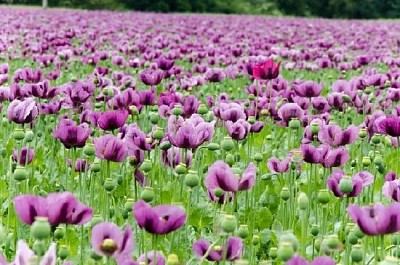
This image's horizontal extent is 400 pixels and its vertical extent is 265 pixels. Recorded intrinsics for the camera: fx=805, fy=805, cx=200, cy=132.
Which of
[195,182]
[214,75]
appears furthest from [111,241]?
[214,75]

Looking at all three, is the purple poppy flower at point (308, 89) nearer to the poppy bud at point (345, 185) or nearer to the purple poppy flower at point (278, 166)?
the purple poppy flower at point (278, 166)

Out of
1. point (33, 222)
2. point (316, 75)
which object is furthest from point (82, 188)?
point (316, 75)

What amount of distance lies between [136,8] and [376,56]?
102ft

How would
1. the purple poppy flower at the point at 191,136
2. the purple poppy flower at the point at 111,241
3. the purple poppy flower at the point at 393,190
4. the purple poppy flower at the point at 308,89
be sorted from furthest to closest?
the purple poppy flower at the point at 308,89 < the purple poppy flower at the point at 191,136 < the purple poppy flower at the point at 393,190 < the purple poppy flower at the point at 111,241

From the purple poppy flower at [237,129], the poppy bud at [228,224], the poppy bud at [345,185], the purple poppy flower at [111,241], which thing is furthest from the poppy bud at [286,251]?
the purple poppy flower at [237,129]

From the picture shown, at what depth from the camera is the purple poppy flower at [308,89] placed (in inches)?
169

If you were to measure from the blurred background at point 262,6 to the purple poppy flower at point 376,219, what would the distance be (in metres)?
36.3

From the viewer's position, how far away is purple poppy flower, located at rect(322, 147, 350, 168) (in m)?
2.80

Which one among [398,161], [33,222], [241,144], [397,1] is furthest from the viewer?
[397,1]

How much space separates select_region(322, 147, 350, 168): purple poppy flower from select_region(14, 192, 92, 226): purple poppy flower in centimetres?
124

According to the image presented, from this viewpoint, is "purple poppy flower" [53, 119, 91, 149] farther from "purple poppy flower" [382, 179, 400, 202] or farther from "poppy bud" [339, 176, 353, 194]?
"purple poppy flower" [382, 179, 400, 202]

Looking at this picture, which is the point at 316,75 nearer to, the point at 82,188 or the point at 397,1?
the point at 82,188

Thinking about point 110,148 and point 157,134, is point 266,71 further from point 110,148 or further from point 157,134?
point 110,148

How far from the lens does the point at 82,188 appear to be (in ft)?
10.6
